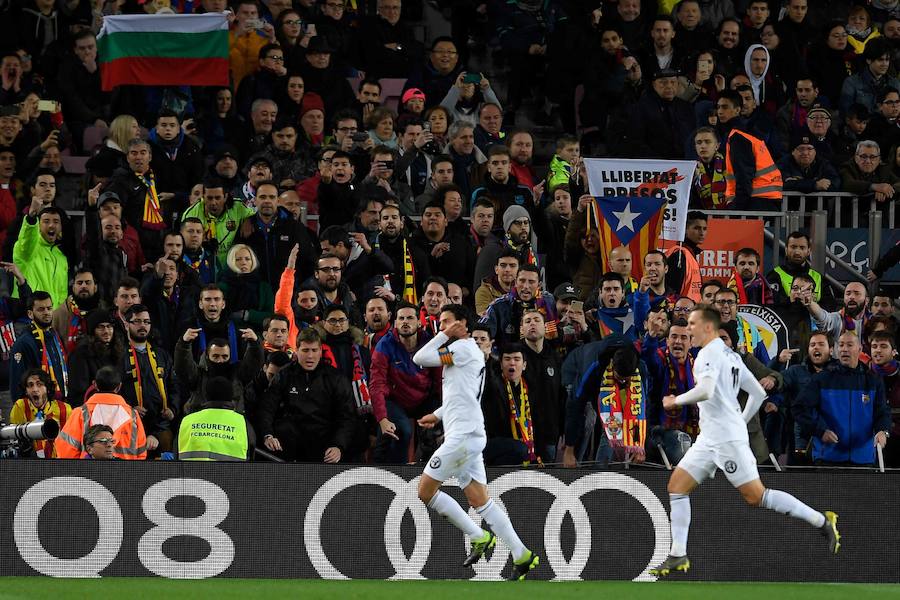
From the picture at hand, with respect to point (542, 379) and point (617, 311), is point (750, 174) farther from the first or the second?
point (542, 379)

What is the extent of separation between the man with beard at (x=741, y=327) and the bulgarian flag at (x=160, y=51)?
20.9 ft

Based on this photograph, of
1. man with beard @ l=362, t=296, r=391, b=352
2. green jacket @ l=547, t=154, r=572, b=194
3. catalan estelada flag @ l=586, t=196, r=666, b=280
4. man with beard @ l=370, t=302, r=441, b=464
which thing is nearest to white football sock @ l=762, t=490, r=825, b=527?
man with beard @ l=370, t=302, r=441, b=464

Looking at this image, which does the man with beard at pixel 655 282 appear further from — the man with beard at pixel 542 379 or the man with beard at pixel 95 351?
the man with beard at pixel 95 351

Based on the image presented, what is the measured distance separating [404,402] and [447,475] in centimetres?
237

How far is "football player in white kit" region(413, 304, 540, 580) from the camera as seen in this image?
1133 centimetres

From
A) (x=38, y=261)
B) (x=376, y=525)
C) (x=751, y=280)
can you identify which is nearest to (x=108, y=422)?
(x=376, y=525)

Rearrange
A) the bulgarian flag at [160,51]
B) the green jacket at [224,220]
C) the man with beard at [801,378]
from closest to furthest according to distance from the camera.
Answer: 1. the man with beard at [801,378]
2. the green jacket at [224,220]
3. the bulgarian flag at [160,51]

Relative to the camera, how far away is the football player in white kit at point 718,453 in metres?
11.2

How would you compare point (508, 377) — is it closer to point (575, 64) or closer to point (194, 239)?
point (194, 239)

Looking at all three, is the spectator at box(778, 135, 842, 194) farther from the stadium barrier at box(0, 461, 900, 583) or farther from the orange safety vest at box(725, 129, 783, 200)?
the stadium barrier at box(0, 461, 900, 583)

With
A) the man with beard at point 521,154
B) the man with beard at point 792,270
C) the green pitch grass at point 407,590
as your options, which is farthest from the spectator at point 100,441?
the man with beard at point 792,270

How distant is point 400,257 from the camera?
15.2m

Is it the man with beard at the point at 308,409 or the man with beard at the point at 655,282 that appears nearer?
the man with beard at the point at 308,409

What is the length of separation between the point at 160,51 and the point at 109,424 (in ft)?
20.4
